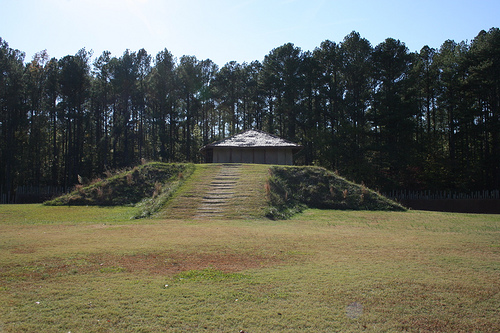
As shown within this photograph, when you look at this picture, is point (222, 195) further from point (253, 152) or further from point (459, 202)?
point (459, 202)

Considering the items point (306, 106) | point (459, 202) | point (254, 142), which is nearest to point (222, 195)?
point (254, 142)

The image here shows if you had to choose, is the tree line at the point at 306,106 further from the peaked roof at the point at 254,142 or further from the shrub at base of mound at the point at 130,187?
the shrub at base of mound at the point at 130,187

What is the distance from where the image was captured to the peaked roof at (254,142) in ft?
99.8

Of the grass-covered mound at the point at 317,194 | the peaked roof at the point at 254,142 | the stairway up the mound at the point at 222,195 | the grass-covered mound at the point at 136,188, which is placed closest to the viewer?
the stairway up the mound at the point at 222,195

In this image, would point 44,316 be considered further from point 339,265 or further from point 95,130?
point 95,130

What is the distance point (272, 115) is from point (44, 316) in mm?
47603

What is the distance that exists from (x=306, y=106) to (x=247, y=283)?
43.4 metres

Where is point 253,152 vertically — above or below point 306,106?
below

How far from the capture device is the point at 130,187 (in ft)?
72.4

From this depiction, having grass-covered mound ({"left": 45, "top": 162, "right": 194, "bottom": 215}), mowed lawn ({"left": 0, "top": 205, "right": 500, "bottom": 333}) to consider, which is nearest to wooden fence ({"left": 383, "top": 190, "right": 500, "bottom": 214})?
grass-covered mound ({"left": 45, "top": 162, "right": 194, "bottom": 215})

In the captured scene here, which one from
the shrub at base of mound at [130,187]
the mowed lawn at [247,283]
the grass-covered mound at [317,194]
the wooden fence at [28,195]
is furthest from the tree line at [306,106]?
the mowed lawn at [247,283]

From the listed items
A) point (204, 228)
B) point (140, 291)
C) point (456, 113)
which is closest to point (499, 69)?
point (456, 113)

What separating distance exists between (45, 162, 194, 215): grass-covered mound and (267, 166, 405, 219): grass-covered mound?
5.75 meters

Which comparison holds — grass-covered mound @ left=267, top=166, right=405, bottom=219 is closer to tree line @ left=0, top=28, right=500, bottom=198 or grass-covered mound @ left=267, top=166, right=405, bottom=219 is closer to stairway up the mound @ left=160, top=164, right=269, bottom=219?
stairway up the mound @ left=160, top=164, right=269, bottom=219
